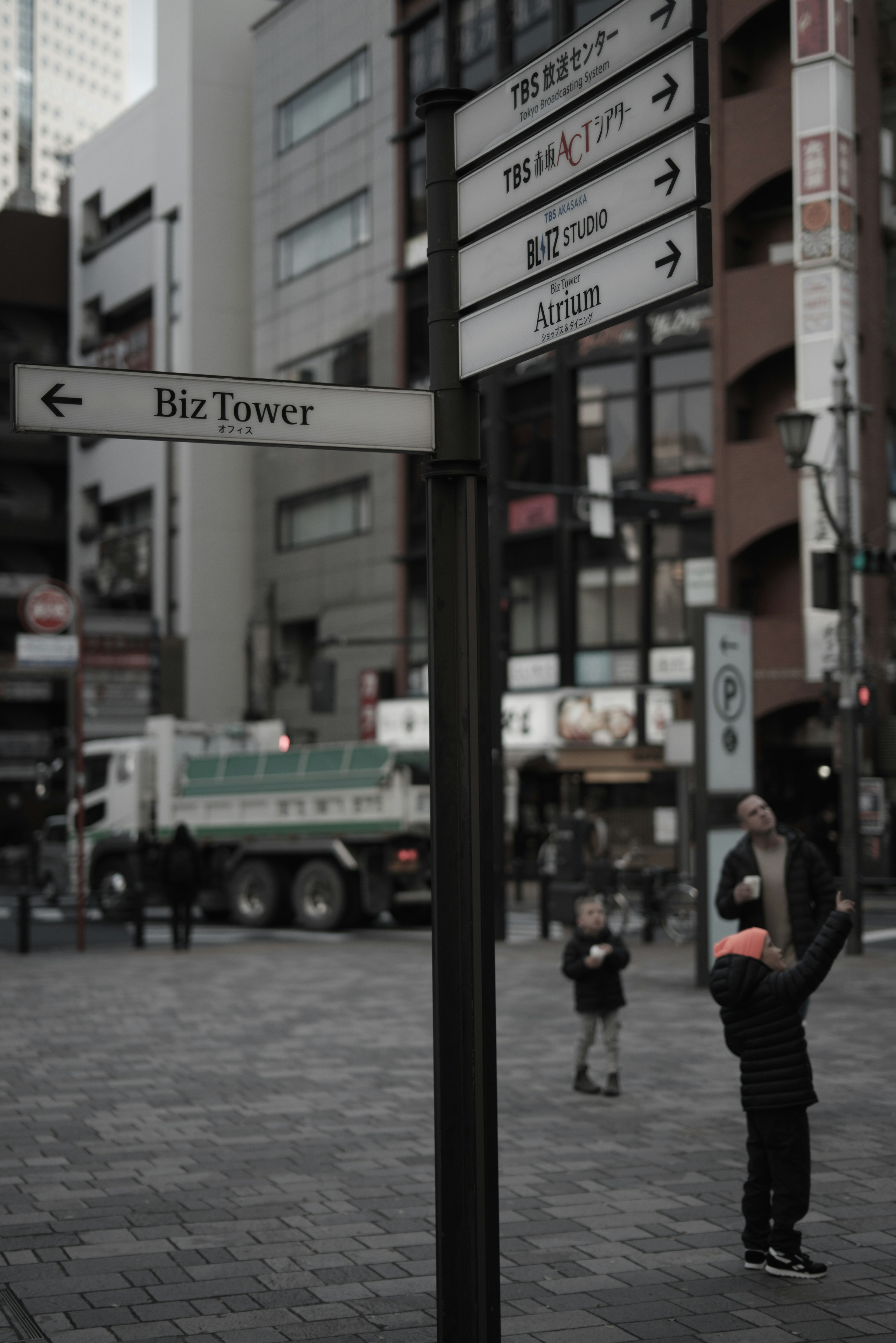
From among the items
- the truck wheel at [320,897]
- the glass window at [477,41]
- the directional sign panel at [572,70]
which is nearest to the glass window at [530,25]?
the glass window at [477,41]

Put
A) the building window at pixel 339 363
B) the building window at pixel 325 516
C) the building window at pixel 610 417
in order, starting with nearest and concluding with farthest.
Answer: the building window at pixel 610 417, the building window at pixel 339 363, the building window at pixel 325 516

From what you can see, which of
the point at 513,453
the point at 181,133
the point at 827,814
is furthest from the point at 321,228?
the point at 827,814

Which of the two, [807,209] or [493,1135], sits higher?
[807,209]

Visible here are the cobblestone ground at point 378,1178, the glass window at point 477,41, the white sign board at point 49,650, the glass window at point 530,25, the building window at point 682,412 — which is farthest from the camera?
the glass window at point 477,41

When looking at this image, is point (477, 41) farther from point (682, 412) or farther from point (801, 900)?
point (801, 900)

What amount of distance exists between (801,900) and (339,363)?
37465mm

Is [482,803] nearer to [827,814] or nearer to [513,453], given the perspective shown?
[827,814]

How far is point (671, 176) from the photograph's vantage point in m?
3.65

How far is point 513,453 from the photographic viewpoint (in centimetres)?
3803

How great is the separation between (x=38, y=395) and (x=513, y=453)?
3455 centimetres

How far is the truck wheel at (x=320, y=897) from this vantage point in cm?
2217

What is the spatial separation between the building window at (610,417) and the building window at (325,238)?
34.0 feet

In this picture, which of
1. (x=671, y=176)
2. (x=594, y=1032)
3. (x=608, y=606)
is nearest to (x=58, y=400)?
(x=671, y=176)

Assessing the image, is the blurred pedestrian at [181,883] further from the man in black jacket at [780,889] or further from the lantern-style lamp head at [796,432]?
the man in black jacket at [780,889]
